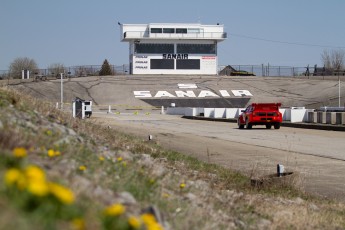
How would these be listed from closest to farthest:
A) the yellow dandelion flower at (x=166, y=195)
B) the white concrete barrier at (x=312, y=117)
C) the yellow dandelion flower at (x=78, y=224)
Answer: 1. the yellow dandelion flower at (x=78, y=224)
2. the yellow dandelion flower at (x=166, y=195)
3. the white concrete barrier at (x=312, y=117)

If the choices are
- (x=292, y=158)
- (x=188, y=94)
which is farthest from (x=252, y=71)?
(x=292, y=158)

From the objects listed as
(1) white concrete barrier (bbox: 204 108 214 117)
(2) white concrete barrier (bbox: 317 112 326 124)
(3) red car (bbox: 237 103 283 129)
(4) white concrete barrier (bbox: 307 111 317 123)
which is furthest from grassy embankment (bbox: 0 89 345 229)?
(1) white concrete barrier (bbox: 204 108 214 117)

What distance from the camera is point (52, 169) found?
4543 millimetres

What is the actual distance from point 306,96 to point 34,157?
82.3 meters

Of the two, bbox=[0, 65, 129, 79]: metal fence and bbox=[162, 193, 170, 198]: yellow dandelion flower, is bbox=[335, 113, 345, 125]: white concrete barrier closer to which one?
bbox=[162, 193, 170, 198]: yellow dandelion flower

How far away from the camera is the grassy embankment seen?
102 inches

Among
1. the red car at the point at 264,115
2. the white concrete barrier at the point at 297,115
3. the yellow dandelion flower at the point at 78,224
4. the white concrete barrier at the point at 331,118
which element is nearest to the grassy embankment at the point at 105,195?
the yellow dandelion flower at the point at 78,224

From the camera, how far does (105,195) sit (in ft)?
14.8

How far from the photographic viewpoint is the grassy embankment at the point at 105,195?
258 cm

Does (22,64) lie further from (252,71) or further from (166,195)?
(166,195)

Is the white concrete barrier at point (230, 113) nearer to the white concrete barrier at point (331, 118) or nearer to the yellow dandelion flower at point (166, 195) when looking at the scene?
the white concrete barrier at point (331, 118)

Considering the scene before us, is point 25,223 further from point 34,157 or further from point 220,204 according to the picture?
point 220,204

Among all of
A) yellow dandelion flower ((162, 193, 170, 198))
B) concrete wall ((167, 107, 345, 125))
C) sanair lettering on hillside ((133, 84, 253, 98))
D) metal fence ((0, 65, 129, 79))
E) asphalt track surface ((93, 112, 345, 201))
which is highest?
Result: metal fence ((0, 65, 129, 79))

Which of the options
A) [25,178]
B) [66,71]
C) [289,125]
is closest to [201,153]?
[25,178]
